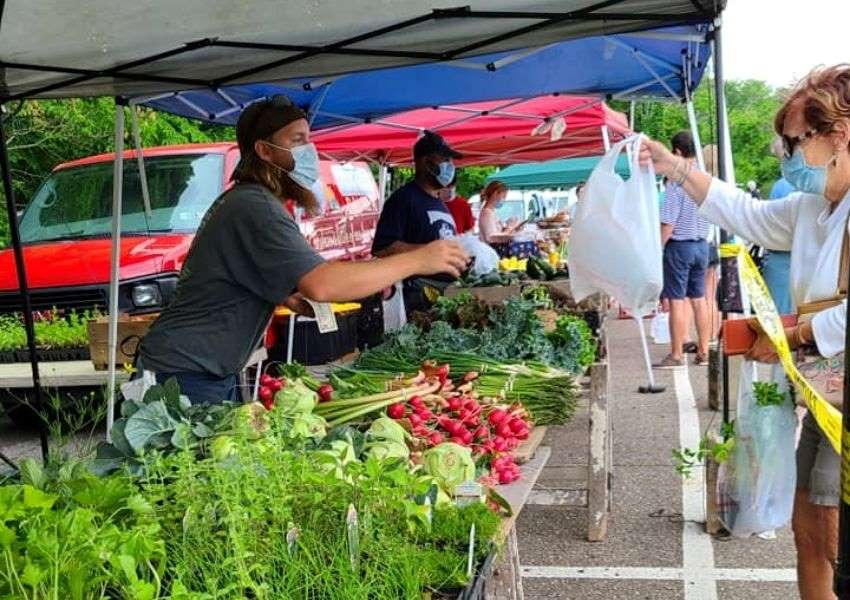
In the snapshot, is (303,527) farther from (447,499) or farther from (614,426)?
(614,426)

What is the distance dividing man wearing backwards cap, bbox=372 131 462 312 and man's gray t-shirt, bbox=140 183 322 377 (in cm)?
326

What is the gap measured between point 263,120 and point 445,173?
342cm

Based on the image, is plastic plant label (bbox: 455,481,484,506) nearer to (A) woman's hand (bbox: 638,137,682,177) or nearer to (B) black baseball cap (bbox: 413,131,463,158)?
(A) woman's hand (bbox: 638,137,682,177)

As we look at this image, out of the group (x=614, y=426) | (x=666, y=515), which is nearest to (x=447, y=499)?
(x=666, y=515)

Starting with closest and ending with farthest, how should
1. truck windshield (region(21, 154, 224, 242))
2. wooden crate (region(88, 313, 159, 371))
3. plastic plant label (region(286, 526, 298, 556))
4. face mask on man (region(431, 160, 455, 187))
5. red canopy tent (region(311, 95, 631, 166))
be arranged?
plastic plant label (region(286, 526, 298, 556)), wooden crate (region(88, 313, 159, 371)), face mask on man (region(431, 160, 455, 187)), truck windshield (region(21, 154, 224, 242)), red canopy tent (region(311, 95, 631, 166))

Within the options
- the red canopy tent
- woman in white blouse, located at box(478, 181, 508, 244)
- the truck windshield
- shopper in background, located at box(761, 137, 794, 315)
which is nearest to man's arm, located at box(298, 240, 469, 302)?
shopper in background, located at box(761, 137, 794, 315)

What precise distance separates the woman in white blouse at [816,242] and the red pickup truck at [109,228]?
4.89 metres

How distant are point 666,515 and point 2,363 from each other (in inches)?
201

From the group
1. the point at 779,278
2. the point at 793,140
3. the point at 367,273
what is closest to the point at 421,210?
the point at 779,278

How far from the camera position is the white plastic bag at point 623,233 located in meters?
3.89

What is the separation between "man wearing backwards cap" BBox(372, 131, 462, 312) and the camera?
6844mm

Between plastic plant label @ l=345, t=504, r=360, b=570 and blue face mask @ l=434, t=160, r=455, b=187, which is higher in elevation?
blue face mask @ l=434, t=160, r=455, b=187

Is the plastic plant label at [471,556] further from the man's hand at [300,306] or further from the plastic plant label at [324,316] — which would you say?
the man's hand at [300,306]

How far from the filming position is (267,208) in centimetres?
332
